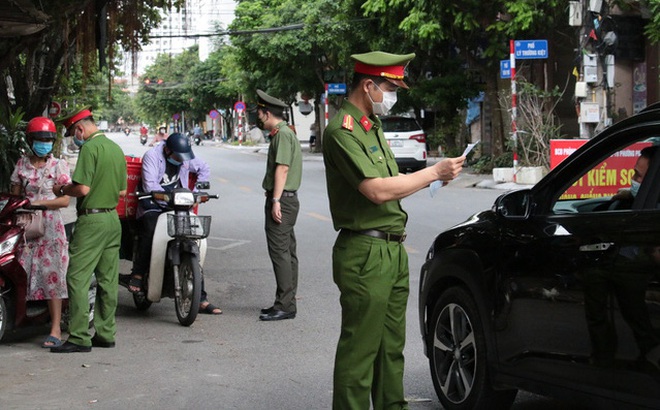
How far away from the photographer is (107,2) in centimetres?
1052

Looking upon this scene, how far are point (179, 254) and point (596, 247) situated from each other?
16.3 feet

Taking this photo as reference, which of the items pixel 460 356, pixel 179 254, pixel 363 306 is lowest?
pixel 460 356

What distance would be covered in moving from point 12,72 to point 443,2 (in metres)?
→ 11.6

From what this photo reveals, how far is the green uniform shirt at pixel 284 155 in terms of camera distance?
8.75 metres

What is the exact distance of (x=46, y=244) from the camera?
801 centimetres

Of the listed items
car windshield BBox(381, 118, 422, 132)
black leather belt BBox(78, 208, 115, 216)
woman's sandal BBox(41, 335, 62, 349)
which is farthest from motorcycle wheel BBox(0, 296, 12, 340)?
car windshield BBox(381, 118, 422, 132)

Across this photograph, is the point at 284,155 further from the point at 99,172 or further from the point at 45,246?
the point at 45,246

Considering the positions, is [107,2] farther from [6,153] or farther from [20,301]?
[20,301]

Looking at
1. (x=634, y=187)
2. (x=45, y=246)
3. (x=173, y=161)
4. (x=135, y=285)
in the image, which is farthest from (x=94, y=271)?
(x=634, y=187)

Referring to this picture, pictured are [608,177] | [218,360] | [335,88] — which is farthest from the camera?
[335,88]

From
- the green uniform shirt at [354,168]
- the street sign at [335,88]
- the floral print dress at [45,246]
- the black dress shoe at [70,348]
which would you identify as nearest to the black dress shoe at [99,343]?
the black dress shoe at [70,348]

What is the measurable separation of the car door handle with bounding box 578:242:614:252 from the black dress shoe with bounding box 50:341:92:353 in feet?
14.5

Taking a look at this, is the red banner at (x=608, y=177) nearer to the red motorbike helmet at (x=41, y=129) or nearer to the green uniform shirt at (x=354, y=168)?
the green uniform shirt at (x=354, y=168)

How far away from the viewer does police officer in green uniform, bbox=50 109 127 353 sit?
748 centimetres
